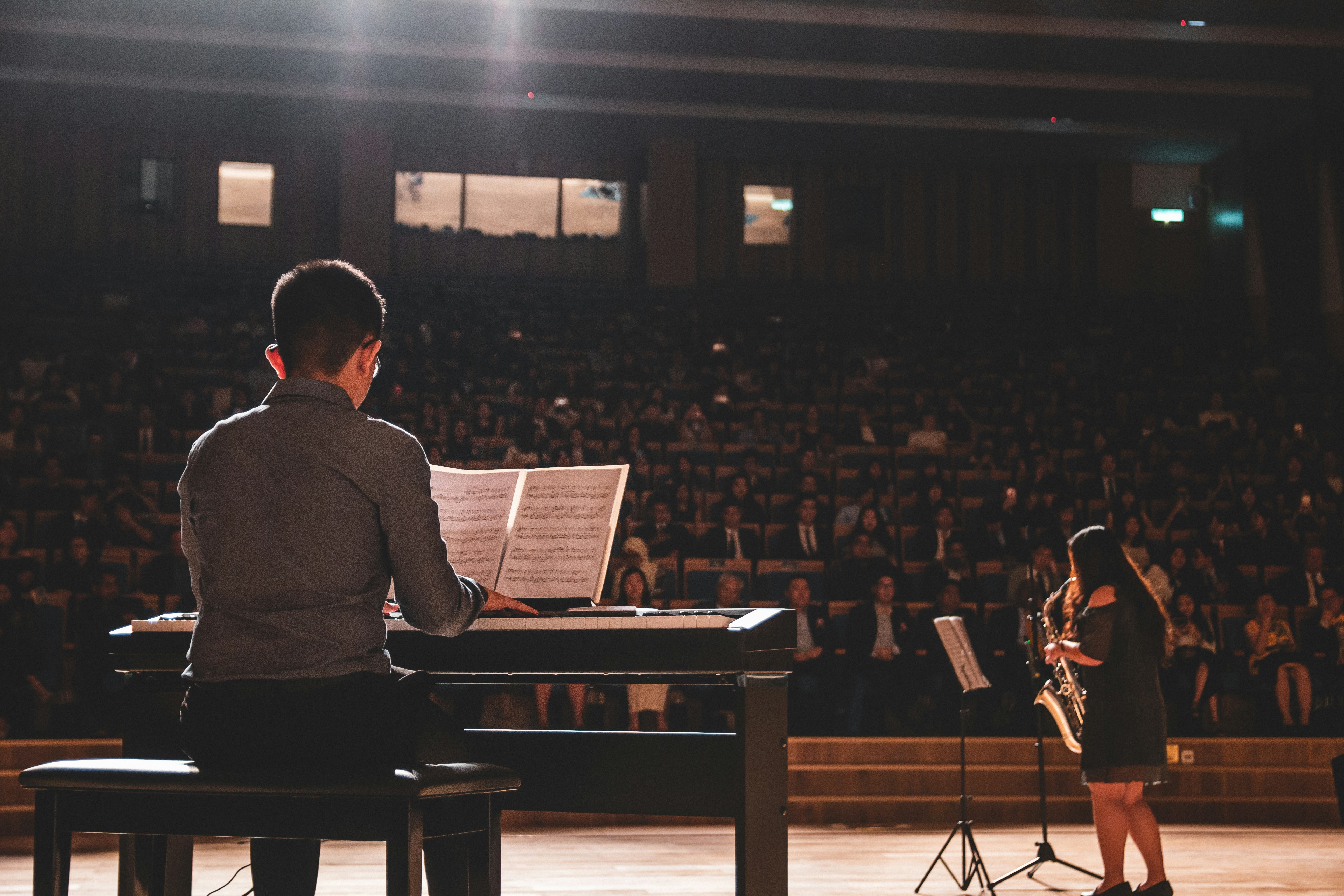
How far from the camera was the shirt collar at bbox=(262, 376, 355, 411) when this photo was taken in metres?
1.71

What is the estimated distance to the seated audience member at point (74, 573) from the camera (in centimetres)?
593

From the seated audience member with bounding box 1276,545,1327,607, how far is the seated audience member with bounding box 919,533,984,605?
1.70 m

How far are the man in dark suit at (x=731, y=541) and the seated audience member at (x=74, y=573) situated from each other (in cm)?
288

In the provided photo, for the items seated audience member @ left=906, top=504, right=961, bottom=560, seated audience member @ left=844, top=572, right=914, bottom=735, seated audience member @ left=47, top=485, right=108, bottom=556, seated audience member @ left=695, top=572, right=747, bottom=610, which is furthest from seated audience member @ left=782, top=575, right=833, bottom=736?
seated audience member @ left=47, top=485, right=108, bottom=556

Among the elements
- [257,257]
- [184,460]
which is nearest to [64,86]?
[257,257]

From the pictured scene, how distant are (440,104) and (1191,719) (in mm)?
8432

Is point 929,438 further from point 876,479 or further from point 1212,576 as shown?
point 1212,576

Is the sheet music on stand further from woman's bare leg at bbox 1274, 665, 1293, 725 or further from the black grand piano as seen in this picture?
woman's bare leg at bbox 1274, 665, 1293, 725

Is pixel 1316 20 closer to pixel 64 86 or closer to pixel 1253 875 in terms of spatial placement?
pixel 1253 875

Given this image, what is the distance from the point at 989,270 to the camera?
13336mm

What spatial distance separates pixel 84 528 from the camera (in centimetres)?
638

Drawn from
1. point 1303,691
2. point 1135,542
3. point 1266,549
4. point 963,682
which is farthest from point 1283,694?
point 963,682

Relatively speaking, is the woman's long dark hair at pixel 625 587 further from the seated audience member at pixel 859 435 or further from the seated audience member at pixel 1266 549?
the seated audience member at pixel 1266 549

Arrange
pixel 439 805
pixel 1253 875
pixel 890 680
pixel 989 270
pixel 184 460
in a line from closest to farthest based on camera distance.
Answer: pixel 439 805 < pixel 1253 875 < pixel 890 680 < pixel 184 460 < pixel 989 270
